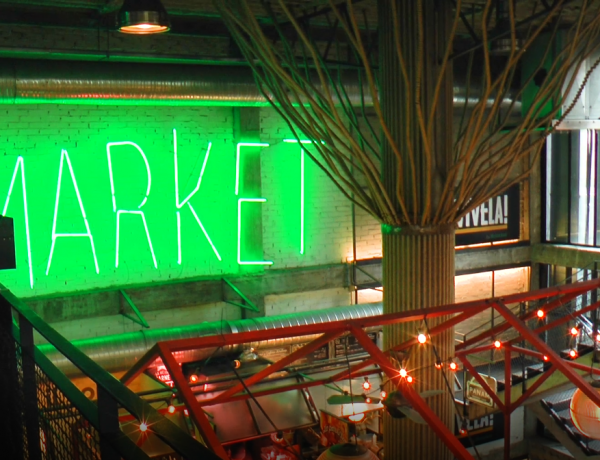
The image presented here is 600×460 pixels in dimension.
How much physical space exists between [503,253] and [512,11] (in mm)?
9241

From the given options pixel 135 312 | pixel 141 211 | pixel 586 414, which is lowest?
pixel 586 414

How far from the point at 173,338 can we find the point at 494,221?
6.76 metres

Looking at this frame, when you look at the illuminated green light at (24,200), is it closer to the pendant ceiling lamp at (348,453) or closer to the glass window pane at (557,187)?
the pendant ceiling lamp at (348,453)

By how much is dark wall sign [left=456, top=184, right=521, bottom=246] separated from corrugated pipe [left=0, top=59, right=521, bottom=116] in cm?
411

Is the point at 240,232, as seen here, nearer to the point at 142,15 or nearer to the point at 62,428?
the point at 142,15

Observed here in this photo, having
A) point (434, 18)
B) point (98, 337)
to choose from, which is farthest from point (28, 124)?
point (434, 18)

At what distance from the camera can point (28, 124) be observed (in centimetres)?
952

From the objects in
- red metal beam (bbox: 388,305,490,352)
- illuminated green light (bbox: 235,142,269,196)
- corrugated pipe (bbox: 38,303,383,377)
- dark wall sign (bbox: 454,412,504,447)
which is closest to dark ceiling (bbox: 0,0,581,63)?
illuminated green light (bbox: 235,142,269,196)

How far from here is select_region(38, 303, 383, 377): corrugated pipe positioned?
30.7 ft

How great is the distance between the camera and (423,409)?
4.75 meters

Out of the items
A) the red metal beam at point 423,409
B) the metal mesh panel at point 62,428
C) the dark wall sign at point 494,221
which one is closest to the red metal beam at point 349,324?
the red metal beam at point 423,409

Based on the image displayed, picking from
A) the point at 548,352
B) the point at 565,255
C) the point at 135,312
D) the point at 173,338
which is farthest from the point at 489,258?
the point at 548,352

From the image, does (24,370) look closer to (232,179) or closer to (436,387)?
(436,387)

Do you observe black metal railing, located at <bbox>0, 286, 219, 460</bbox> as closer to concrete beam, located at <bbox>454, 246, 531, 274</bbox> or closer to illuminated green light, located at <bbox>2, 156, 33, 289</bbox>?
illuminated green light, located at <bbox>2, 156, 33, 289</bbox>
